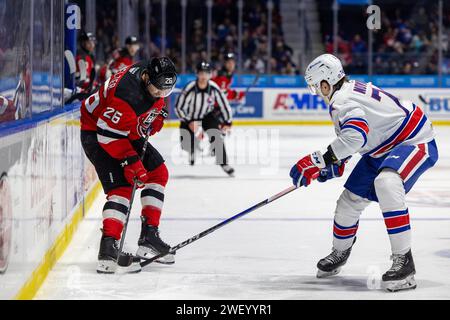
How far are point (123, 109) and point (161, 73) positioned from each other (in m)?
0.24

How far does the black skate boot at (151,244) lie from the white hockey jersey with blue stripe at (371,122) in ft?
3.71

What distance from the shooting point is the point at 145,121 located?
4508 mm

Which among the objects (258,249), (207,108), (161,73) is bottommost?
(258,249)

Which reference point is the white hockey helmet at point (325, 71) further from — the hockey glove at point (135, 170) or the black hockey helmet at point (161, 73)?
the hockey glove at point (135, 170)

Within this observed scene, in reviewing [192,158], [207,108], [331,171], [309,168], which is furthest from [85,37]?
[309,168]

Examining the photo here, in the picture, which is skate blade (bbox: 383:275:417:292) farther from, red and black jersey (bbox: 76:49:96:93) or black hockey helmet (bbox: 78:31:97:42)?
black hockey helmet (bbox: 78:31:97:42)

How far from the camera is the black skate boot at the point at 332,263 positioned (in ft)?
13.9

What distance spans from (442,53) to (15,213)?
44.0 feet

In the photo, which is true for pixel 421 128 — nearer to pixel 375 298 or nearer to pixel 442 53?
pixel 375 298

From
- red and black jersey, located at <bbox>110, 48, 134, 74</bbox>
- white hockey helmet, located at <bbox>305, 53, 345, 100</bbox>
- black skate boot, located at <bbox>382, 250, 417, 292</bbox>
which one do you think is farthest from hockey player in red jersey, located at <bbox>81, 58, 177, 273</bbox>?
red and black jersey, located at <bbox>110, 48, 134, 74</bbox>

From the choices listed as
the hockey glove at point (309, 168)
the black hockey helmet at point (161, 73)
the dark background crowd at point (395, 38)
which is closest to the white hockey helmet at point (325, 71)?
the hockey glove at point (309, 168)

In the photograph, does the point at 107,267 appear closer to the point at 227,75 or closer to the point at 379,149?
the point at 379,149

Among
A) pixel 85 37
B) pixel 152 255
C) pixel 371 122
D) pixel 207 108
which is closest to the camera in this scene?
pixel 371 122

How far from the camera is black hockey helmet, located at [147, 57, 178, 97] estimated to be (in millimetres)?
4234
